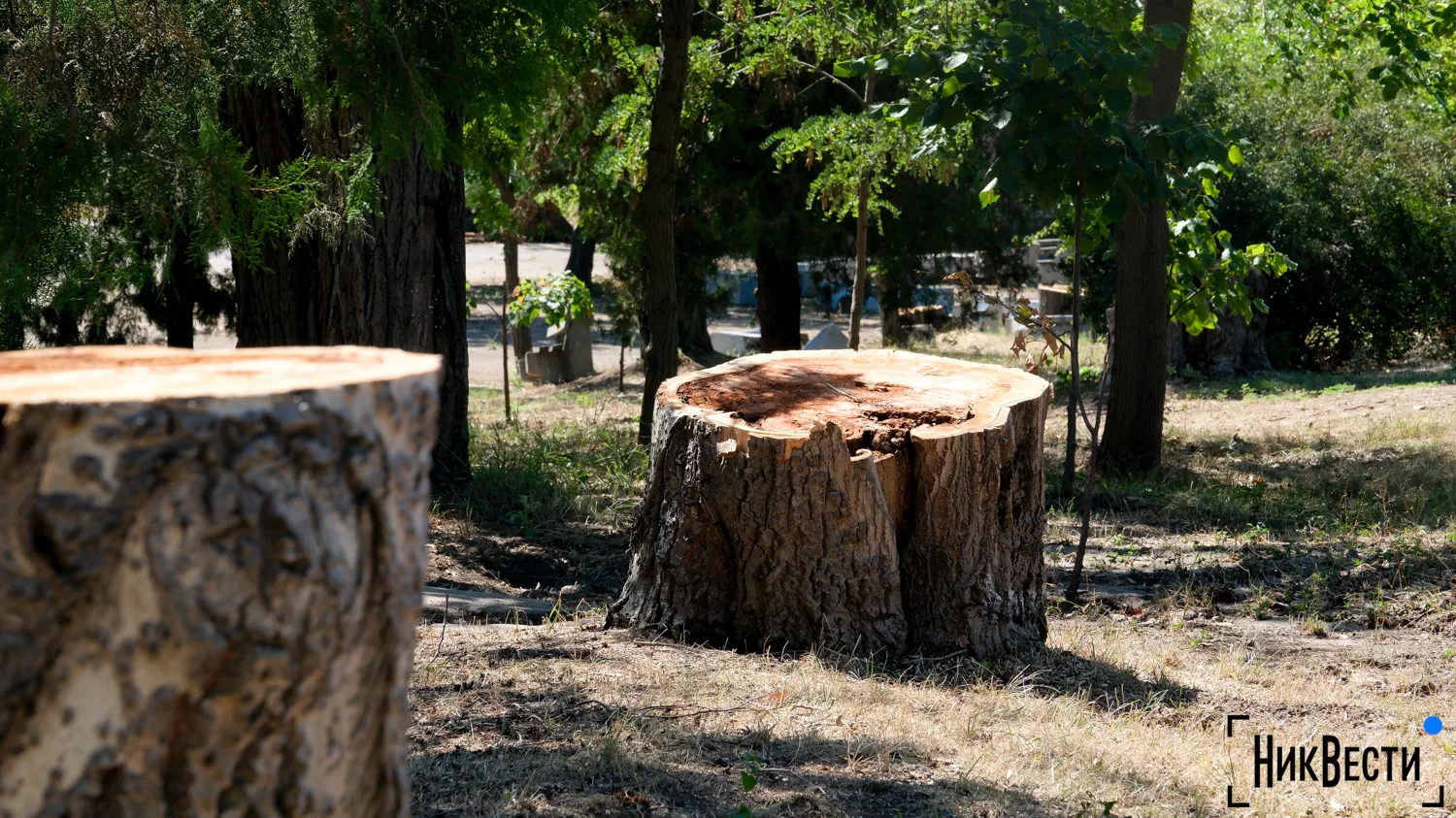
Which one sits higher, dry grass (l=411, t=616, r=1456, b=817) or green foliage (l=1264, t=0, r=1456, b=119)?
green foliage (l=1264, t=0, r=1456, b=119)

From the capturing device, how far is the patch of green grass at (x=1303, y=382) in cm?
1227

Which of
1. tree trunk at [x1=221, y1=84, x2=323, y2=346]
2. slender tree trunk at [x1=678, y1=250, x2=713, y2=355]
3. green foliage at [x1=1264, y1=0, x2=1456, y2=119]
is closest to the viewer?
tree trunk at [x1=221, y1=84, x2=323, y2=346]

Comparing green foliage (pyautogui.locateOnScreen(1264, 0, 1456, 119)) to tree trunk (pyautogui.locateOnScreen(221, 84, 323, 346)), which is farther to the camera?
green foliage (pyautogui.locateOnScreen(1264, 0, 1456, 119))

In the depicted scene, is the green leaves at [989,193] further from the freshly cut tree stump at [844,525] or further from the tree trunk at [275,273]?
the tree trunk at [275,273]

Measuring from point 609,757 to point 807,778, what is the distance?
55cm

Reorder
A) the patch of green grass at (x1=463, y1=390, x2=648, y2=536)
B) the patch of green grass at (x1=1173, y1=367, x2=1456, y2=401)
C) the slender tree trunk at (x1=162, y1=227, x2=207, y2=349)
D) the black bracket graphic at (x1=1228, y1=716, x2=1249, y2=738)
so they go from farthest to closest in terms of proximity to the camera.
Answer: the patch of green grass at (x1=1173, y1=367, x2=1456, y2=401) < the slender tree trunk at (x1=162, y1=227, x2=207, y2=349) < the patch of green grass at (x1=463, y1=390, x2=648, y2=536) < the black bracket graphic at (x1=1228, y1=716, x2=1249, y2=738)

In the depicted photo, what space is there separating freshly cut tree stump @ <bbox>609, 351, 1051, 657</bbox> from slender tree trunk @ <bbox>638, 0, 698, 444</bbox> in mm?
4203

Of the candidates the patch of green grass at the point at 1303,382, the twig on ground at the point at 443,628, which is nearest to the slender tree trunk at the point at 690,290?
the patch of green grass at the point at 1303,382

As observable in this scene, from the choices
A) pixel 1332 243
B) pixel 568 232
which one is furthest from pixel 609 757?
pixel 568 232

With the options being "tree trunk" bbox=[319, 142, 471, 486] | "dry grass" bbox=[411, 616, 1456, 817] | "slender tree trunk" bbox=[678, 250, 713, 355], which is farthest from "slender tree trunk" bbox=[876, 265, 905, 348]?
"dry grass" bbox=[411, 616, 1456, 817]

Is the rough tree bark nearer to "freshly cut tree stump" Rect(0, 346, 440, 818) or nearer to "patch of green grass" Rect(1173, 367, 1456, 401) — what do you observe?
"freshly cut tree stump" Rect(0, 346, 440, 818)

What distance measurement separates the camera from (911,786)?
3383 millimetres

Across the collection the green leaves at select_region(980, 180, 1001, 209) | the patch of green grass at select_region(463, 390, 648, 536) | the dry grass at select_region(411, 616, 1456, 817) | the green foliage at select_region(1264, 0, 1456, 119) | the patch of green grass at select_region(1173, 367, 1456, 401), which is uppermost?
the green foliage at select_region(1264, 0, 1456, 119)

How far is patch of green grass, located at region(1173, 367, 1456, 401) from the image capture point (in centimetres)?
1227
